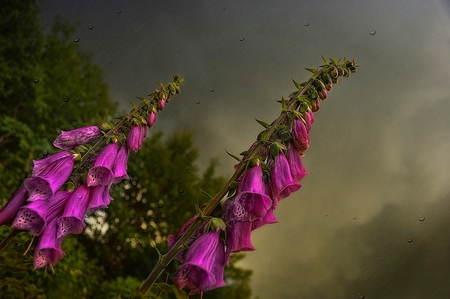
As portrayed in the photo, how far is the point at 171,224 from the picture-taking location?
621cm

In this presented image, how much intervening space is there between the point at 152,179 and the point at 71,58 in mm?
2104

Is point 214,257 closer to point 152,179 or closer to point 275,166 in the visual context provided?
point 275,166

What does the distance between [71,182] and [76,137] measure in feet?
0.63

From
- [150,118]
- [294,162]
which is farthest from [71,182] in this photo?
[294,162]

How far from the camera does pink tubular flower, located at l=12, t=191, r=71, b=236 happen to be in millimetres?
1098

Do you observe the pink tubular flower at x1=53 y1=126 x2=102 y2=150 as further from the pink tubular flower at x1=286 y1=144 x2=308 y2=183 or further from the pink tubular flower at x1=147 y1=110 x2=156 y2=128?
the pink tubular flower at x1=286 y1=144 x2=308 y2=183

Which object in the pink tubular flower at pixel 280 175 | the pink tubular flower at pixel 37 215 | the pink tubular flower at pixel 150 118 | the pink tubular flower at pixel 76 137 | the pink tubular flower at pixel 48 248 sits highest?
the pink tubular flower at pixel 150 118

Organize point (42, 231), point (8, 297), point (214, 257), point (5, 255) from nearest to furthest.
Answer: point (214, 257) → point (42, 231) → point (5, 255) → point (8, 297)

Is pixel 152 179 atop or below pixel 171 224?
atop

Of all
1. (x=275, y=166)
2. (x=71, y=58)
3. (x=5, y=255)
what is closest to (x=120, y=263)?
(x=71, y=58)

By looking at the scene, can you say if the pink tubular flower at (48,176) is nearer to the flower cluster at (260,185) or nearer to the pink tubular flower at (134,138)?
→ the pink tubular flower at (134,138)

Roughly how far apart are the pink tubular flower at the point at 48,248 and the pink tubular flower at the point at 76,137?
0.30 metres

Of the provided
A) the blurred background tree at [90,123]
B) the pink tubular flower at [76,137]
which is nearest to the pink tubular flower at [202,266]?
the pink tubular flower at [76,137]

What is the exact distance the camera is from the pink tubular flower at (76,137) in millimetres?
1364
